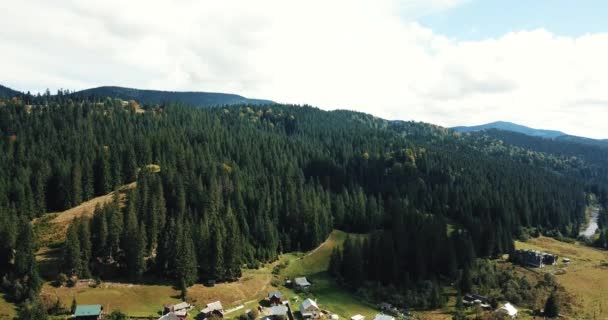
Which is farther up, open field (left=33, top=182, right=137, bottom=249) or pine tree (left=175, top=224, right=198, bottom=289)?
open field (left=33, top=182, right=137, bottom=249)

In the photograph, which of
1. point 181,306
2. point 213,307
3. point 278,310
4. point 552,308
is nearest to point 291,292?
point 278,310

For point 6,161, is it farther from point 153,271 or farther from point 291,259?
point 291,259

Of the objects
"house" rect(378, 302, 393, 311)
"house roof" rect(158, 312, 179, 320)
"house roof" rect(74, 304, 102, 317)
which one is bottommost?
"house" rect(378, 302, 393, 311)

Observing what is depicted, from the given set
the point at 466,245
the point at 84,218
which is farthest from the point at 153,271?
the point at 466,245

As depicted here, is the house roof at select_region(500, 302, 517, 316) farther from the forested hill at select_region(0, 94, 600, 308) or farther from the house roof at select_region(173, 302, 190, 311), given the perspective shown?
the house roof at select_region(173, 302, 190, 311)

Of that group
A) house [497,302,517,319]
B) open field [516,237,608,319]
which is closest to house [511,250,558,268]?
open field [516,237,608,319]

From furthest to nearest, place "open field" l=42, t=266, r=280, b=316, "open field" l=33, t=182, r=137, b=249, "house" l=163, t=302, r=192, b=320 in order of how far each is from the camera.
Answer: "open field" l=33, t=182, r=137, b=249 → "open field" l=42, t=266, r=280, b=316 → "house" l=163, t=302, r=192, b=320

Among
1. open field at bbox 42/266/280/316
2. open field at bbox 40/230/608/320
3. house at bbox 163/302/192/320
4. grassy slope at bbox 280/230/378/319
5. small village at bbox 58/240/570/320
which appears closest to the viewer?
small village at bbox 58/240/570/320

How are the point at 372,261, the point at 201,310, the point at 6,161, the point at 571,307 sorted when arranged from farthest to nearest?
the point at 6,161 → the point at 372,261 → the point at 571,307 → the point at 201,310
